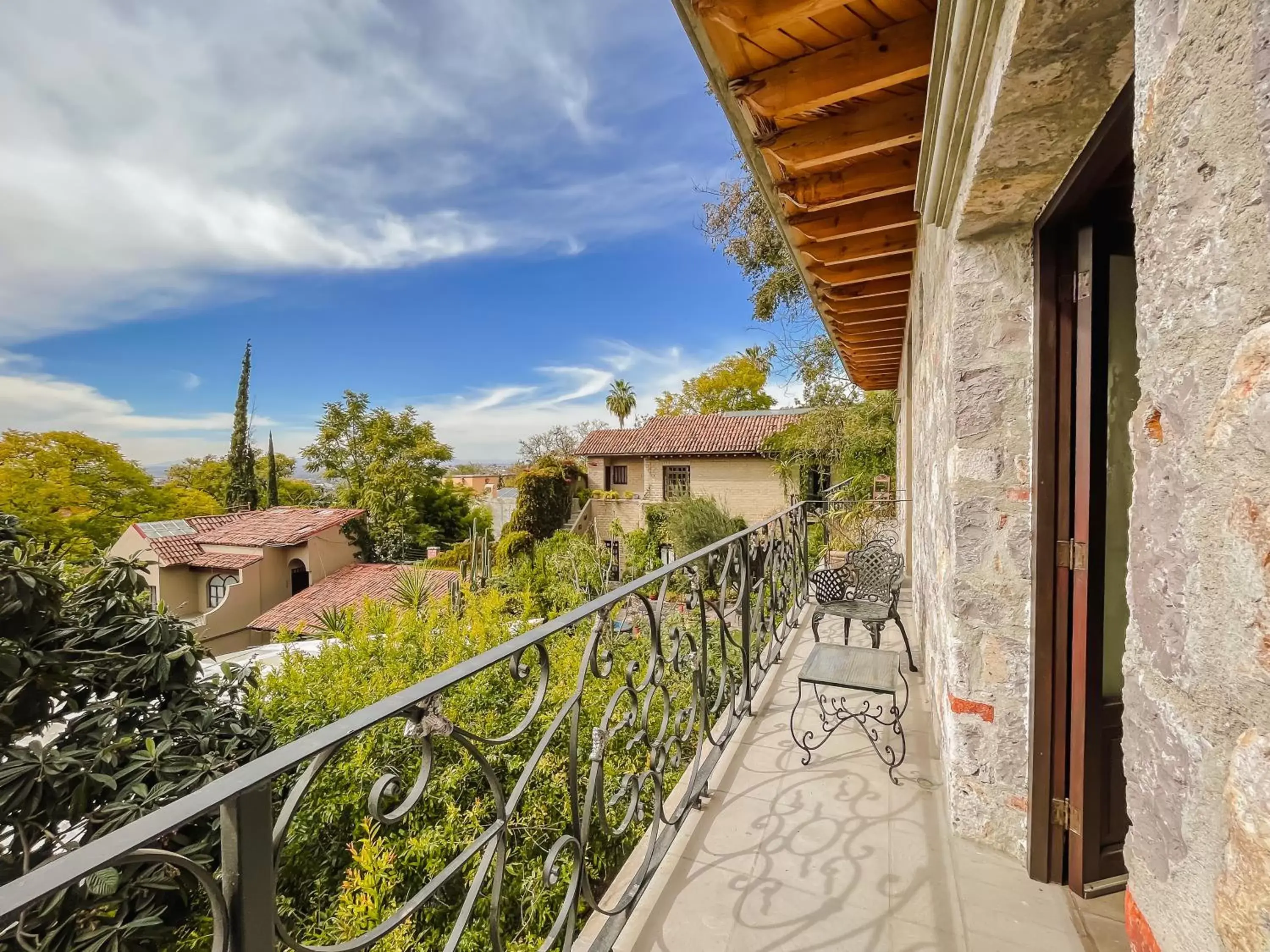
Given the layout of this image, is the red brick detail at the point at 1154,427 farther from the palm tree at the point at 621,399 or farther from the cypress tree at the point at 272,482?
the palm tree at the point at 621,399

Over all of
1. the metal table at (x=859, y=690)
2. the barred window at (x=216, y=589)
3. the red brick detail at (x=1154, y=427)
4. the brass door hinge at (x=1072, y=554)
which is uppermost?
the red brick detail at (x=1154, y=427)

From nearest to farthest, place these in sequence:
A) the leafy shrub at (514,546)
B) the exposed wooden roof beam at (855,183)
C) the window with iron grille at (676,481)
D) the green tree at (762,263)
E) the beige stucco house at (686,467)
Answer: the exposed wooden roof beam at (855,183)
the green tree at (762,263)
the leafy shrub at (514,546)
the beige stucco house at (686,467)
the window with iron grille at (676,481)

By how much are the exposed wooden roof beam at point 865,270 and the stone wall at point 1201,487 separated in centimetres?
257

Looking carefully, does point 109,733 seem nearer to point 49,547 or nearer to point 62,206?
point 49,547

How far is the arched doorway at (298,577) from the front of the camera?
→ 1586 cm

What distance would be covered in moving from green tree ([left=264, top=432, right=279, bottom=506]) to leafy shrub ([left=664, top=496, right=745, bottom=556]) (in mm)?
20495

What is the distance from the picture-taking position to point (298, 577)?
1609 cm

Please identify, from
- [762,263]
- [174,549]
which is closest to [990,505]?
[762,263]

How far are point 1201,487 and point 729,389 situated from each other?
25500 mm

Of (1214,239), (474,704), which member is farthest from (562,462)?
(1214,239)

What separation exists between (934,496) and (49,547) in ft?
11.7

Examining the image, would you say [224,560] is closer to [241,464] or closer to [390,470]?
[390,470]

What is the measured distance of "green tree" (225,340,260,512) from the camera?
2336 cm

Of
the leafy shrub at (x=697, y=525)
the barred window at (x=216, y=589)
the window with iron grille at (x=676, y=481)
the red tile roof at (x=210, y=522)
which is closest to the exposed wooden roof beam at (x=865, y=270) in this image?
the leafy shrub at (x=697, y=525)
